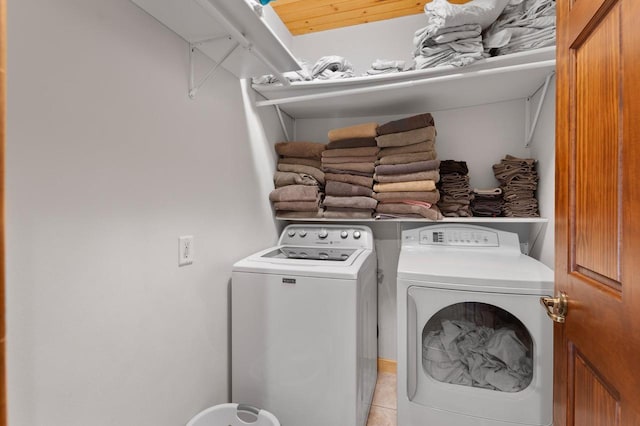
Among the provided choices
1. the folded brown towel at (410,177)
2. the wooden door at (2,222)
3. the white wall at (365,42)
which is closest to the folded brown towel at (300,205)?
the folded brown towel at (410,177)

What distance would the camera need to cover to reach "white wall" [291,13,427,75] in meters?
2.09

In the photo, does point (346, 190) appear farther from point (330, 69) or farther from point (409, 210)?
point (330, 69)

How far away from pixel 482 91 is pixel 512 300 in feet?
3.97

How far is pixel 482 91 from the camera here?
1771mm

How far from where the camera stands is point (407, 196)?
6.02 feet

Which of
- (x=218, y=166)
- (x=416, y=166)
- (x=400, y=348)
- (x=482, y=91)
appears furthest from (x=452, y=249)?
(x=218, y=166)

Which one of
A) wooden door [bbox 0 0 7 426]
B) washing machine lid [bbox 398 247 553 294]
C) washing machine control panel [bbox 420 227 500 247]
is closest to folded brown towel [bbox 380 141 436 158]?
washing machine control panel [bbox 420 227 500 247]

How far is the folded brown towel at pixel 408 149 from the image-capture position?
1807 millimetres

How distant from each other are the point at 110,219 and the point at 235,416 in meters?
1.07

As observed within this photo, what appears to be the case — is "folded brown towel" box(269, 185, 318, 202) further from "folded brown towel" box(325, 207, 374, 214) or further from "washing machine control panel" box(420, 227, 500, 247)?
"washing machine control panel" box(420, 227, 500, 247)

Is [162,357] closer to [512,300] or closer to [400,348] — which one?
[400,348]

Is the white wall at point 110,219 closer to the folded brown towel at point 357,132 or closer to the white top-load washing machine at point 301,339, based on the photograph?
the white top-load washing machine at point 301,339

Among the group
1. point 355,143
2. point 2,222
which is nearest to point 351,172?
point 355,143

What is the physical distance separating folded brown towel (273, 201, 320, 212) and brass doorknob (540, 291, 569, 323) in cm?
133
